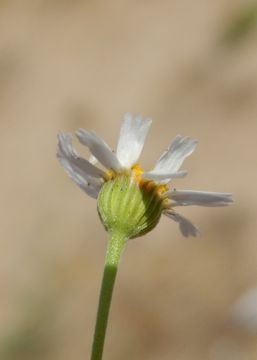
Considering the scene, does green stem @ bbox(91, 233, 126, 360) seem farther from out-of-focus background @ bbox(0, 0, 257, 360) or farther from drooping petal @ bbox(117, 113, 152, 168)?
out-of-focus background @ bbox(0, 0, 257, 360)

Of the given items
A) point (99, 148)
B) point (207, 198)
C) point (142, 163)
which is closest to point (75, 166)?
point (99, 148)

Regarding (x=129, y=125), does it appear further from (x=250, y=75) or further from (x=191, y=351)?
(x=250, y=75)

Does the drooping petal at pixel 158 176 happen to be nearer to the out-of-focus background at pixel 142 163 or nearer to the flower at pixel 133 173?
the flower at pixel 133 173

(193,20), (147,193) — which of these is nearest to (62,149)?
(147,193)

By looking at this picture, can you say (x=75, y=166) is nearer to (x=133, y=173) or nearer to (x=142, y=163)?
(x=133, y=173)

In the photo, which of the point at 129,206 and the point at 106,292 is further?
the point at 129,206

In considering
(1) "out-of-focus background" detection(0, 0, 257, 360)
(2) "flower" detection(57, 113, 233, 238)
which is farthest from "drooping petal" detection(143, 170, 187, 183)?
(1) "out-of-focus background" detection(0, 0, 257, 360)
